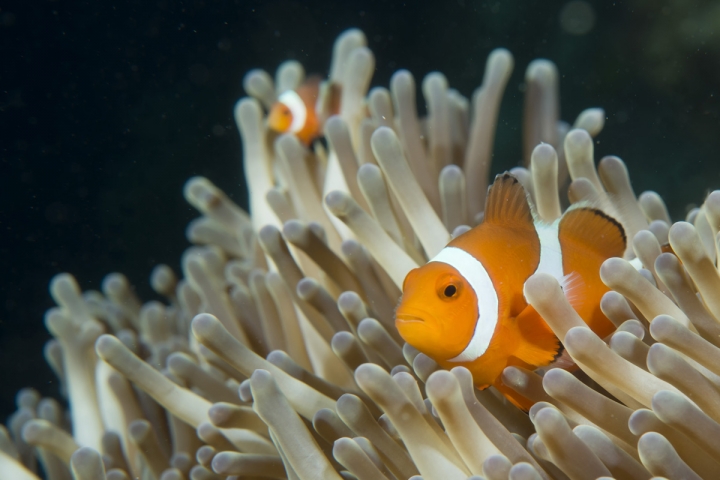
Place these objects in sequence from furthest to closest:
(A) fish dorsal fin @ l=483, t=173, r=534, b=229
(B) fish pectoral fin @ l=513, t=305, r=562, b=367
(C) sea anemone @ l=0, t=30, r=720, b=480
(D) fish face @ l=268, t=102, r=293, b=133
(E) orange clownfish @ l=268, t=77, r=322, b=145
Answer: (E) orange clownfish @ l=268, t=77, r=322, b=145
(D) fish face @ l=268, t=102, r=293, b=133
(A) fish dorsal fin @ l=483, t=173, r=534, b=229
(B) fish pectoral fin @ l=513, t=305, r=562, b=367
(C) sea anemone @ l=0, t=30, r=720, b=480

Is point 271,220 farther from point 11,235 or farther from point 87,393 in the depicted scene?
point 11,235

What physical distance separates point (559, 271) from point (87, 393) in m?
1.49

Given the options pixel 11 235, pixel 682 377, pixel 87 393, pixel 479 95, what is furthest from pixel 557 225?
pixel 11 235

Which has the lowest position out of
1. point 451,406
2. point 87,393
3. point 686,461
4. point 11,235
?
point 686,461

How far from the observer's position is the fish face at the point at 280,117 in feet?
8.19

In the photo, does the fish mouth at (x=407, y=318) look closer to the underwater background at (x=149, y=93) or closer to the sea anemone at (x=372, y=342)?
the sea anemone at (x=372, y=342)

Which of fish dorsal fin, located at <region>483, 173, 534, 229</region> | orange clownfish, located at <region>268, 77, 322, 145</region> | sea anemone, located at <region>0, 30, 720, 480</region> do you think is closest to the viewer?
sea anemone, located at <region>0, 30, 720, 480</region>

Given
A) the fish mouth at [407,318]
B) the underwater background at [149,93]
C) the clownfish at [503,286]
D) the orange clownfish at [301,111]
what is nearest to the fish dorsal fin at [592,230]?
the clownfish at [503,286]

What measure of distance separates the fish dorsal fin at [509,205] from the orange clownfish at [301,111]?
1.59m

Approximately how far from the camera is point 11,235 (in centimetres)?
455

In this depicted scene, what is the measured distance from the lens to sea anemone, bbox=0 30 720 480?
92 cm

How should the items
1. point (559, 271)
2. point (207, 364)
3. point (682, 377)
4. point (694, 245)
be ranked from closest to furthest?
point (682, 377), point (694, 245), point (559, 271), point (207, 364)

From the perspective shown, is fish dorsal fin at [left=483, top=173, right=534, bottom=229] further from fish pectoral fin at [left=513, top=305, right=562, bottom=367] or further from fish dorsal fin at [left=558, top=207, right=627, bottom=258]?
fish pectoral fin at [left=513, top=305, right=562, bottom=367]

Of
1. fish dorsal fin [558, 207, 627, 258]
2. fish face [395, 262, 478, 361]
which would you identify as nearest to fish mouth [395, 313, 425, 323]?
fish face [395, 262, 478, 361]
